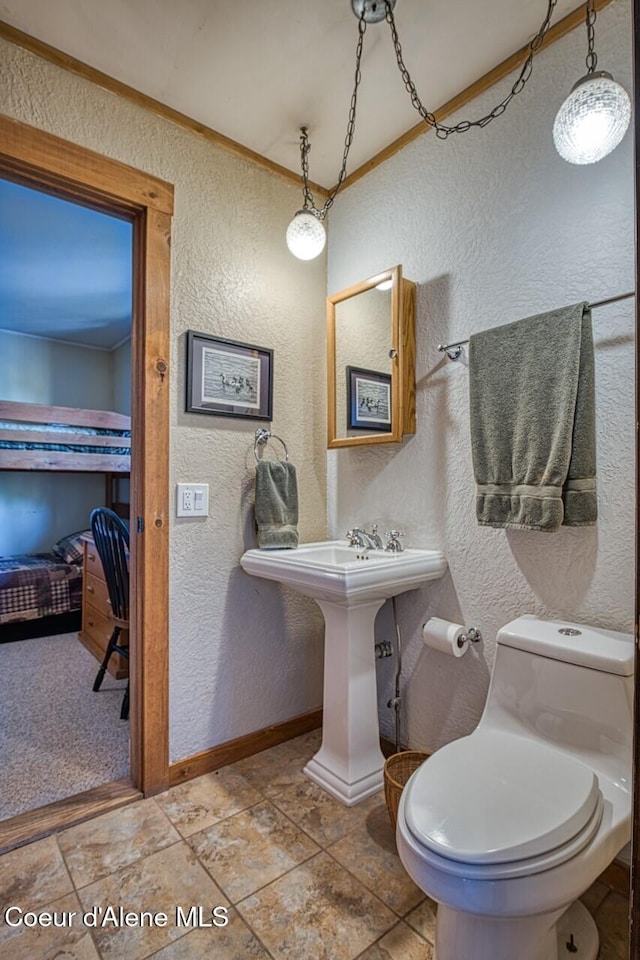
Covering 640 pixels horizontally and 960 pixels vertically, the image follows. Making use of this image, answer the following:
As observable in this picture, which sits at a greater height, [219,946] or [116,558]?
[116,558]

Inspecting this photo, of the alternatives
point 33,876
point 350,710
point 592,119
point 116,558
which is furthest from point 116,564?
point 592,119

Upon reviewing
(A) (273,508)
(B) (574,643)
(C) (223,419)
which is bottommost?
(B) (574,643)

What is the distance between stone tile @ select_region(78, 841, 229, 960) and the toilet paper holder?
0.96 m

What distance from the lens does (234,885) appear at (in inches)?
49.6

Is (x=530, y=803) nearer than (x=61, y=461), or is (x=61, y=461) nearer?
(x=530, y=803)

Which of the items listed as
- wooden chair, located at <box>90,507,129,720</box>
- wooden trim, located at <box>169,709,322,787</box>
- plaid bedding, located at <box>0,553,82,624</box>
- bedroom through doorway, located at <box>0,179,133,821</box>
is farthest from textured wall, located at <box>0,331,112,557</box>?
wooden trim, located at <box>169,709,322,787</box>

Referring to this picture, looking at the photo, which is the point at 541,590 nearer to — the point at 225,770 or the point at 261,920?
the point at 261,920

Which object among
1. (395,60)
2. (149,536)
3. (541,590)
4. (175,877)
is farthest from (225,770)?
(395,60)

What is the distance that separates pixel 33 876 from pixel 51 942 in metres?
0.25

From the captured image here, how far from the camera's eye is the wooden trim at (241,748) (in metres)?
1.71

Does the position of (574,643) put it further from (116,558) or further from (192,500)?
(116,558)

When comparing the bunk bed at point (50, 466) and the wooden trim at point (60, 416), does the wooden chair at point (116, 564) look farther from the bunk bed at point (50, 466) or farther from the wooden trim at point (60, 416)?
the wooden trim at point (60, 416)

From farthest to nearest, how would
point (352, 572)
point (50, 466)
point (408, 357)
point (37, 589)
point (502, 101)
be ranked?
point (50, 466) < point (37, 589) < point (408, 357) < point (502, 101) < point (352, 572)

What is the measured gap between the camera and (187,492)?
Answer: 5.65ft
